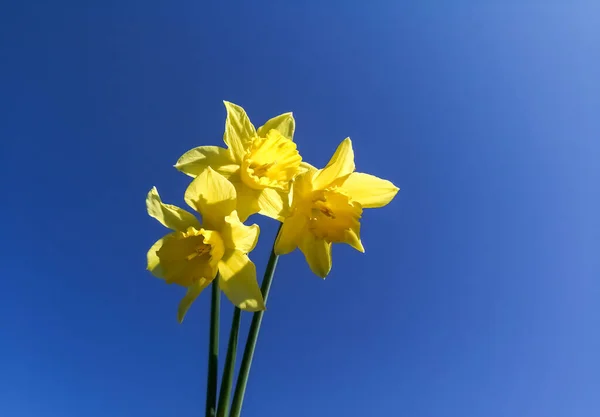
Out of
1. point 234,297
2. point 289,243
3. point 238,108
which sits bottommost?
point 234,297

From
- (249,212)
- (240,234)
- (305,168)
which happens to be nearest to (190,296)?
(240,234)

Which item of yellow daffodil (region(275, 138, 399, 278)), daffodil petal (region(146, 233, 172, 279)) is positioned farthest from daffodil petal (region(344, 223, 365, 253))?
daffodil petal (region(146, 233, 172, 279))

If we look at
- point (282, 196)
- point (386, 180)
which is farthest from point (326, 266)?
point (386, 180)

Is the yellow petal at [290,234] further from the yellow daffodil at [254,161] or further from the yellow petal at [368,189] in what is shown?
the yellow petal at [368,189]

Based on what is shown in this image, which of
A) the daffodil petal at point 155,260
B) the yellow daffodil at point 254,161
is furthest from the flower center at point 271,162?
the daffodil petal at point 155,260

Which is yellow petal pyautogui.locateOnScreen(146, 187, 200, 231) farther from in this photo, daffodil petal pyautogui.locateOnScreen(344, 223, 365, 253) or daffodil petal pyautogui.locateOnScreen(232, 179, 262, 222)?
daffodil petal pyautogui.locateOnScreen(344, 223, 365, 253)

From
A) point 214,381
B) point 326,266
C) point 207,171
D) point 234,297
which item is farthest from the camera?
point 326,266

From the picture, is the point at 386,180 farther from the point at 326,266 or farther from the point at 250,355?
the point at 250,355
